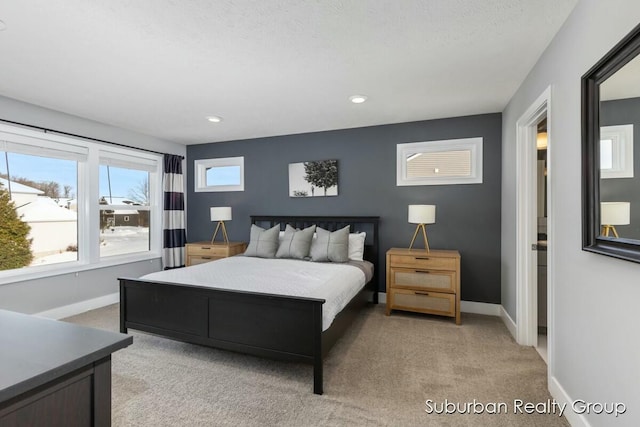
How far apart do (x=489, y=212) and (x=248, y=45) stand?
3.31m

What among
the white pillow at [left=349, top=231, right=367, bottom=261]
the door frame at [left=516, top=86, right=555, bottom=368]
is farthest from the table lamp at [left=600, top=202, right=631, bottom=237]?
the white pillow at [left=349, top=231, right=367, bottom=261]

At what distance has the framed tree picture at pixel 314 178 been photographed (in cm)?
460

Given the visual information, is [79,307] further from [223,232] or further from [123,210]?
[223,232]

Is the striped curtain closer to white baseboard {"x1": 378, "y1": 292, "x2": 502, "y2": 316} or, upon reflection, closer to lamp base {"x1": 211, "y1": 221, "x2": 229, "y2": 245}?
lamp base {"x1": 211, "y1": 221, "x2": 229, "y2": 245}

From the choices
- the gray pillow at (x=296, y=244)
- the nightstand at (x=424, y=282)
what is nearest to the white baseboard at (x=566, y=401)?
the nightstand at (x=424, y=282)

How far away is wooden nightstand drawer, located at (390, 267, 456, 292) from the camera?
11.6 feet

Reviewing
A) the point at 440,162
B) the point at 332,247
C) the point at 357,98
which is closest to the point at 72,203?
the point at 332,247

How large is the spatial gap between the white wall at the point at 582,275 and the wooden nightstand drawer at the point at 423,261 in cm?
135

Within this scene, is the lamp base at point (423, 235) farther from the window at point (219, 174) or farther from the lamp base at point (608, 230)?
the window at point (219, 174)

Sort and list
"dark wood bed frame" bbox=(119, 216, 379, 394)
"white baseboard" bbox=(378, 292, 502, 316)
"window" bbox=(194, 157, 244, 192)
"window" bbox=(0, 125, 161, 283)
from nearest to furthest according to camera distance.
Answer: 1. "dark wood bed frame" bbox=(119, 216, 379, 394)
2. "window" bbox=(0, 125, 161, 283)
3. "white baseboard" bbox=(378, 292, 502, 316)
4. "window" bbox=(194, 157, 244, 192)

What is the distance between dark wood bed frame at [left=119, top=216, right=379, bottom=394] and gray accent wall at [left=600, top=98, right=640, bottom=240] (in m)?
1.73

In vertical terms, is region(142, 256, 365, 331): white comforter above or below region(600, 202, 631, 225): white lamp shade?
below

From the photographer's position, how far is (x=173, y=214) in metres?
5.18

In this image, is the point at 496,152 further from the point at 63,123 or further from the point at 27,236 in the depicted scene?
the point at 27,236
